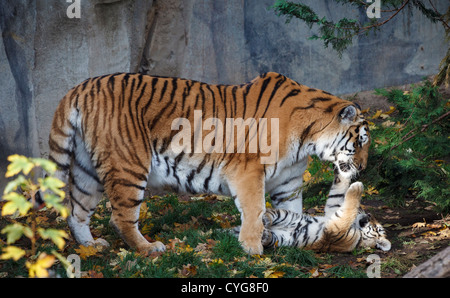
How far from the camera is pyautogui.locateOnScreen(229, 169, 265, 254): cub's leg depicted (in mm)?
5215

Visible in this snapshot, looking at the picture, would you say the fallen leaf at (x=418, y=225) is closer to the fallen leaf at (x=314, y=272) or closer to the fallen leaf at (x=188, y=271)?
the fallen leaf at (x=314, y=272)

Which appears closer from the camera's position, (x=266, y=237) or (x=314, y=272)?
(x=314, y=272)

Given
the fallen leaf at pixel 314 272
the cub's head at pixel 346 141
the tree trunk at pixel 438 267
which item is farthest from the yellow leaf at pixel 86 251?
the tree trunk at pixel 438 267

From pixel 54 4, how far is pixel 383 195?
4.85m

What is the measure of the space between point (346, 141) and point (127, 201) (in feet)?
7.39

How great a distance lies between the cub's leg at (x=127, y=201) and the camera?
206 inches

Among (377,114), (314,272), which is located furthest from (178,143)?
(377,114)

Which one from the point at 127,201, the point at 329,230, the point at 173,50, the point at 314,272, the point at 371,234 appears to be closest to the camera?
the point at 314,272

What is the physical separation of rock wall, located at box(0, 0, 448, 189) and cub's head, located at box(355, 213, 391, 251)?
3836 millimetres

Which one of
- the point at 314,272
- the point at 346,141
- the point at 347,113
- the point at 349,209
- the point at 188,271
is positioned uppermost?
the point at 347,113

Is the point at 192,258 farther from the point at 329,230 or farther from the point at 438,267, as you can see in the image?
the point at 438,267

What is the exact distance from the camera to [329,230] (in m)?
5.36

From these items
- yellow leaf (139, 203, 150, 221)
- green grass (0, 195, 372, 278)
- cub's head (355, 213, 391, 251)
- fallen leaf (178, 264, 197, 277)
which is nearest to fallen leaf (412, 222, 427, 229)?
cub's head (355, 213, 391, 251)
